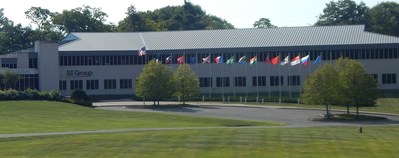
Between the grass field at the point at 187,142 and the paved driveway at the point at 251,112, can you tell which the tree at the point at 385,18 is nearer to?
the paved driveway at the point at 251,112

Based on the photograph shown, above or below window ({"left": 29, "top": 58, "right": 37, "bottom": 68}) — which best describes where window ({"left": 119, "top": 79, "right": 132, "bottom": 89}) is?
below

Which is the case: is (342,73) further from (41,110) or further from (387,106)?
(41,110)

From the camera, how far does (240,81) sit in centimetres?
10819

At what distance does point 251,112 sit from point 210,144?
37.5 m

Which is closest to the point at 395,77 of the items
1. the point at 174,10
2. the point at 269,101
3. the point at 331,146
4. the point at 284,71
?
the point at 284,71

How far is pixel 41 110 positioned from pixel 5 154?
1415 inches

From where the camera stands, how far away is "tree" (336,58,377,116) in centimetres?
7556

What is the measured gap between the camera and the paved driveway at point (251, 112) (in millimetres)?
69000

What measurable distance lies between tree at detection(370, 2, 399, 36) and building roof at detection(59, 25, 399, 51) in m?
41.6

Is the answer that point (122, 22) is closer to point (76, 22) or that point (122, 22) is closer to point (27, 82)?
point (76, 22)

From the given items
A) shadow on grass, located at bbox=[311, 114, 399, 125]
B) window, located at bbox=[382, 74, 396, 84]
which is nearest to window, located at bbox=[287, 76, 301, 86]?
window, located at bbox=[382, 74, 396, 84]

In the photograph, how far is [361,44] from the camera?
104 meters

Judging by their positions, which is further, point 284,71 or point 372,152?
point 284,71

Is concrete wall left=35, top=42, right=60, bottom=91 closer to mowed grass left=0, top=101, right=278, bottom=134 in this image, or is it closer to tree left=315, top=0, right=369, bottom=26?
mowed grass left=0, top=101, right=278, bottom=134
